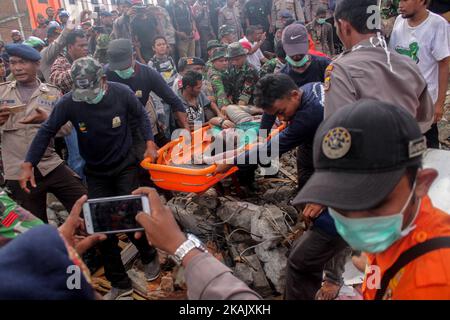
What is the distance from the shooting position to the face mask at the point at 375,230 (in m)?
1.11

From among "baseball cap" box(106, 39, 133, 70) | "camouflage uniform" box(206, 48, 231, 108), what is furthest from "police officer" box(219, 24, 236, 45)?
"baseball cap" box(106, 39, 133, 70)

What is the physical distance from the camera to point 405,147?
3.46 ft

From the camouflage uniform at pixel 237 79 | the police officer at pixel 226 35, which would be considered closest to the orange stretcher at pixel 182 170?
the camouflage uniform at pixel 237 79

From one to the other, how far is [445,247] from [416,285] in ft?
0.44

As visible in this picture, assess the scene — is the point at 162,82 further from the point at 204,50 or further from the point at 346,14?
the point at 204,50

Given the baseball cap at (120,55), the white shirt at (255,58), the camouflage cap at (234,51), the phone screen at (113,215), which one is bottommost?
the white shirt at (255,58)

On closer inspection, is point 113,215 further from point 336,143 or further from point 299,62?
point 299,62

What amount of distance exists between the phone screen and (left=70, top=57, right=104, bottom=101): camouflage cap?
1.32 metres

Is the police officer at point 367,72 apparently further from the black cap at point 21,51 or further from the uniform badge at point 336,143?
the black cap at point 21,51

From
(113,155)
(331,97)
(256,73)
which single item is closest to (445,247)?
(331,97)

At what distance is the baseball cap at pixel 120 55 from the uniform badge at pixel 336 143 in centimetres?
349

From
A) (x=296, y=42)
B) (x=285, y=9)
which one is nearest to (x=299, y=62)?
(x=296, y=42)

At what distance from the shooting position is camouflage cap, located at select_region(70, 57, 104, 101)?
3041 mm

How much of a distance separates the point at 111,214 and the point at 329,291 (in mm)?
1765
